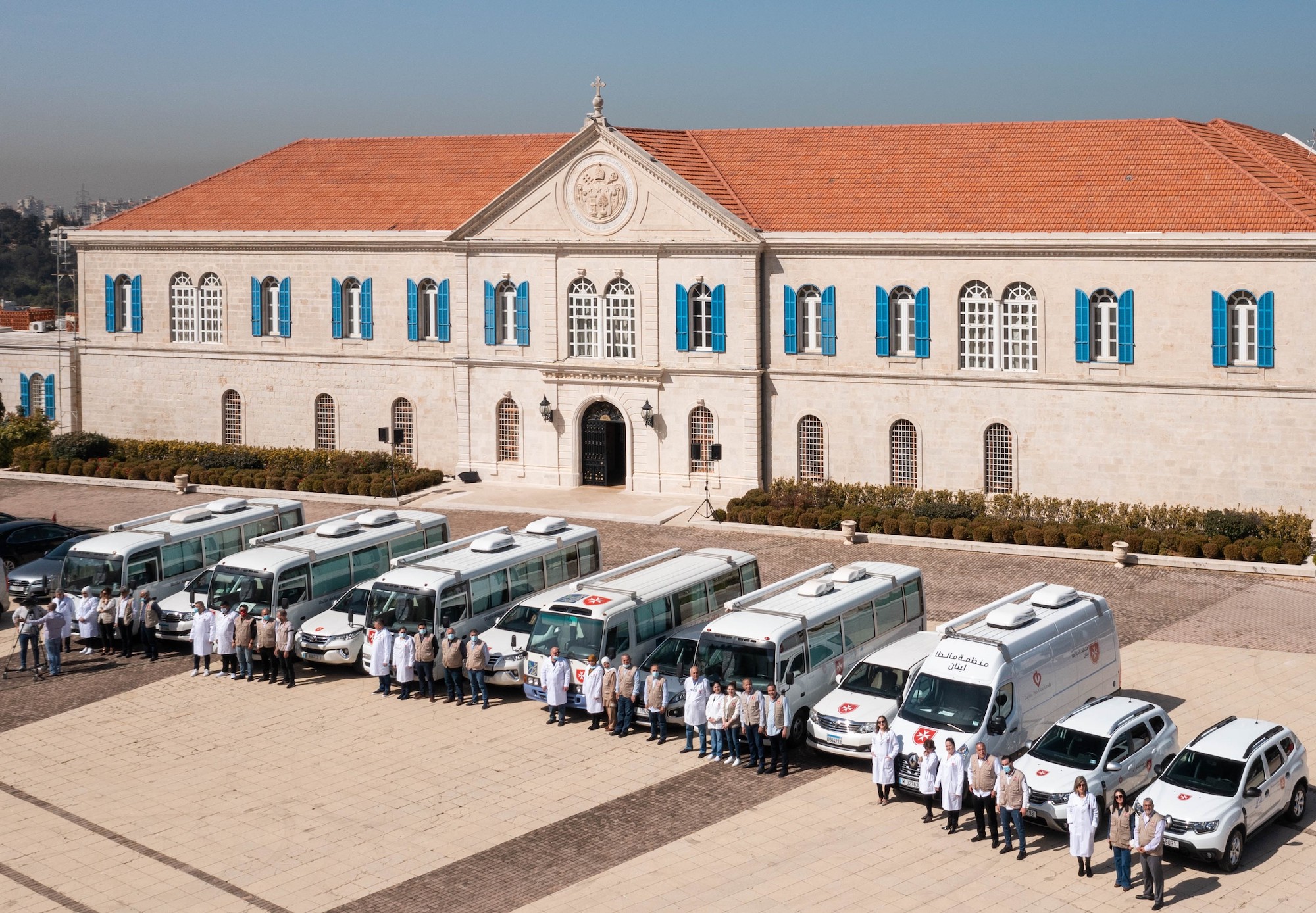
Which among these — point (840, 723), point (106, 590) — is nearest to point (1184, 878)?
point (840, 723)

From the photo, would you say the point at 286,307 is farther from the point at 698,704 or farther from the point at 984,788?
the point at 984,788

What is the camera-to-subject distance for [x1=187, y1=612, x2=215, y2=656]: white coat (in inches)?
1235

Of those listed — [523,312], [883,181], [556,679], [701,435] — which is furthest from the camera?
[523,312]

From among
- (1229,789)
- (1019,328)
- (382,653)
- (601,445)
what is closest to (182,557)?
(382,653)

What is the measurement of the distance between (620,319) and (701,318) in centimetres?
267

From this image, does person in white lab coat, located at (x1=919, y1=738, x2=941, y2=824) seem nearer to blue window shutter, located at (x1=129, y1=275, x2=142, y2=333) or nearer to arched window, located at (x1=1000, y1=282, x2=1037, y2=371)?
arched window, located at (x1=1000, y1=282, x2=1037, y2=371)

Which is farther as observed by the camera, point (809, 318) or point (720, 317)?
point (720, 317)

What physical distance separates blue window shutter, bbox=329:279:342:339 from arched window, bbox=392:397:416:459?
326 centimetres

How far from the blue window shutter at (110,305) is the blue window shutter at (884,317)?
29.0 metres

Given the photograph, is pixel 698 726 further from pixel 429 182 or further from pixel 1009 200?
pixel 429 182

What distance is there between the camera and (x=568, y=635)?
2888cm

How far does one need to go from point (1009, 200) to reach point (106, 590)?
87.5 ft

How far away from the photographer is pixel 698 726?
26516 millimetres

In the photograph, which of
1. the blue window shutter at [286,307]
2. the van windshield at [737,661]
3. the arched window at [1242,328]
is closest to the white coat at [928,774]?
the van windshield at [737,661]
